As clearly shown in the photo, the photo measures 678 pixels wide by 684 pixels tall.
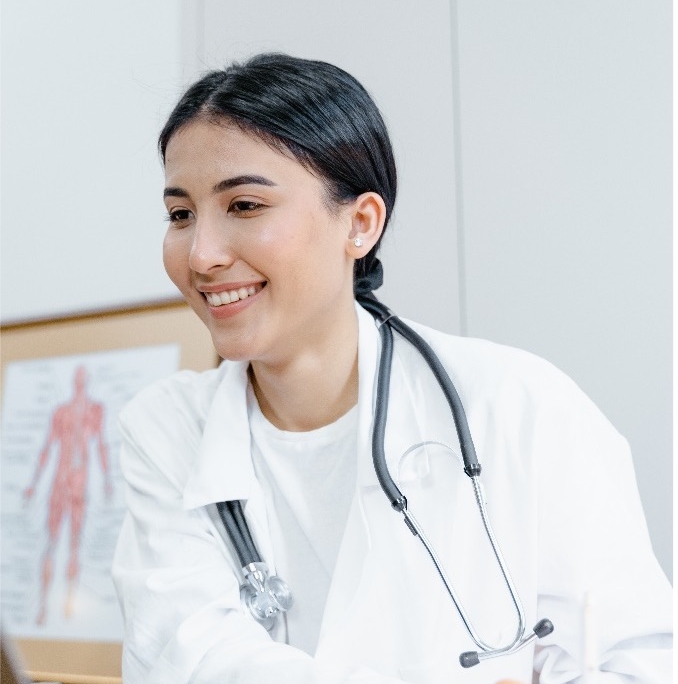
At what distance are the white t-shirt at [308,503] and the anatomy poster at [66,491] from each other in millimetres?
596

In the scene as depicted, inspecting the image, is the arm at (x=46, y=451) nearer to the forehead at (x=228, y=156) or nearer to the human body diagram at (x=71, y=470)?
the human body diagram at (x=71, y=470)

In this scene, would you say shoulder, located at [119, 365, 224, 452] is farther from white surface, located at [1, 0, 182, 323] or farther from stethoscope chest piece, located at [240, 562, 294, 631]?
white surface, located at [1, 0, 182, 323]

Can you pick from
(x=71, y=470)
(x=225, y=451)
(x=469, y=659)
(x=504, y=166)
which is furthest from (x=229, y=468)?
(x=71, y=470)

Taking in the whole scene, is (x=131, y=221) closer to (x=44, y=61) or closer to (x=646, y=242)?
(x=44, y=61)

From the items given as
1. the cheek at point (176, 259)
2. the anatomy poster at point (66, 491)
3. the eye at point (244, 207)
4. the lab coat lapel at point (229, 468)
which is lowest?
the anatomy poster at point (66, 491)

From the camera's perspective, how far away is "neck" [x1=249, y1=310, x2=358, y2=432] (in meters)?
1.31

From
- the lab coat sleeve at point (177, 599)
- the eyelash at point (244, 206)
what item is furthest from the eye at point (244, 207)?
the lab coat sleeve at point (177, 599)

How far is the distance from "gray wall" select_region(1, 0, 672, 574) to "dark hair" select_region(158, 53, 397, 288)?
28 centimetres

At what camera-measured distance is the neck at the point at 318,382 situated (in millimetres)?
1310

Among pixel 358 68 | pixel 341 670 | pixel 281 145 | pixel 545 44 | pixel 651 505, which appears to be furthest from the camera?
pixel 358 68

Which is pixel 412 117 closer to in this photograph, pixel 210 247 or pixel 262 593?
pixel 210 247

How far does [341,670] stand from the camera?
1.05 m

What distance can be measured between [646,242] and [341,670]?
2.52ft

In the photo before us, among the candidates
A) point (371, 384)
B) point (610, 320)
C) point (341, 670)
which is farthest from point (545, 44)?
point (341, 670)
